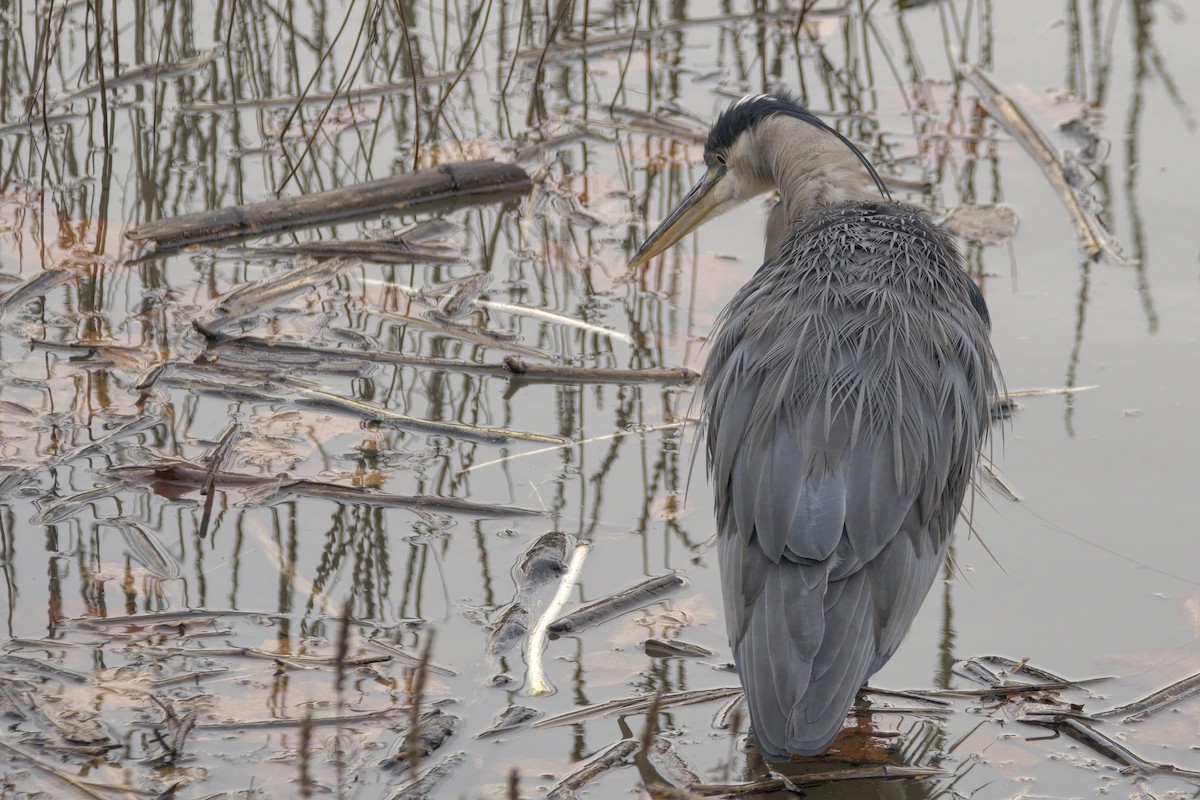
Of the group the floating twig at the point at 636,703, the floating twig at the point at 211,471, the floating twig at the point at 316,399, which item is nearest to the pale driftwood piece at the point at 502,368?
the floating twig at the point at 316,399

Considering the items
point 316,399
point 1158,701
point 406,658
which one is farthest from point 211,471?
point 1158,701

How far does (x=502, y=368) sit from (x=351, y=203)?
1316 mm

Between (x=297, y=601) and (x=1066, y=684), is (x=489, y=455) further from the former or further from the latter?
(x=1066, y=684)

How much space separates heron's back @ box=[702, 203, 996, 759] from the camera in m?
3.07

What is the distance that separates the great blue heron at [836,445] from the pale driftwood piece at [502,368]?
0.69m

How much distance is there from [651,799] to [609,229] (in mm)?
2970

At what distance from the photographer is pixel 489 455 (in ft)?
14.2

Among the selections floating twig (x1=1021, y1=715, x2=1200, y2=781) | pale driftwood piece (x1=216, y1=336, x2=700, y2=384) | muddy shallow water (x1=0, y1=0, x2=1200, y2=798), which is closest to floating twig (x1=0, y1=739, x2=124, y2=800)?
muddy shallow water (x1=0, y1=0, x2=1200, y2=798)

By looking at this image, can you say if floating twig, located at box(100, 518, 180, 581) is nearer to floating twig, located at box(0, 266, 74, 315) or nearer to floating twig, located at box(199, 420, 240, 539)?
floating twig, located at box(199, 420, 240, 539)

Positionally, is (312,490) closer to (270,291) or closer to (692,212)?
(270,291)

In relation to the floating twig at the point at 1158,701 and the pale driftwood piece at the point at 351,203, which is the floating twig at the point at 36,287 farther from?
the floating twig at the point at 1158,701

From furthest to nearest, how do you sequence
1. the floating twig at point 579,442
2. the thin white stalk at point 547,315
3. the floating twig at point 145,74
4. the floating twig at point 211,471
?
1. the floating twig at point 145,74
2. the thin white stalk at point 547,315
3. the floating twig at point 579,442
4. the floating twig at point 211,471

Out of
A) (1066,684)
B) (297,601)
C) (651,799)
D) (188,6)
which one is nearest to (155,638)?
(297,601)

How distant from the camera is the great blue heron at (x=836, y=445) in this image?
3.07m
